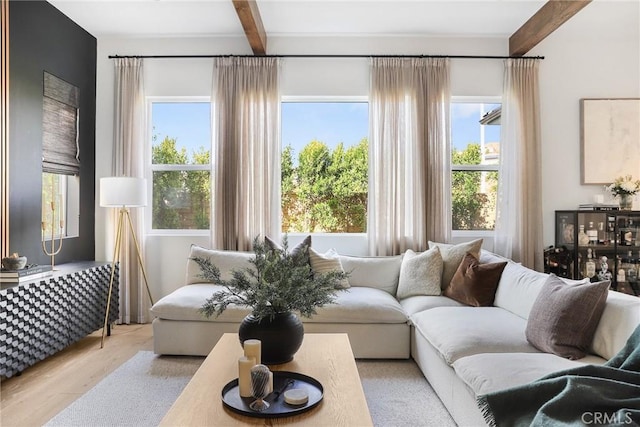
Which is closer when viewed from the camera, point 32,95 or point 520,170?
point 32,95

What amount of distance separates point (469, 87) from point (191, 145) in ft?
9.71

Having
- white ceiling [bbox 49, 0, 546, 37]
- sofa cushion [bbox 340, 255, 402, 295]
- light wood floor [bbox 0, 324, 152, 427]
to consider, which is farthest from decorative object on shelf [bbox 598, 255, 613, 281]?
light wood floor [bbox 0, 324, 152, 427]

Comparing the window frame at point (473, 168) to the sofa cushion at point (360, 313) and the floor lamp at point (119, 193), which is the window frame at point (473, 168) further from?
the floor lamp at point (119, 193)

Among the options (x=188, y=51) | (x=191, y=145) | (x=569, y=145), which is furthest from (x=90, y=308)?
(x=569, y=145)

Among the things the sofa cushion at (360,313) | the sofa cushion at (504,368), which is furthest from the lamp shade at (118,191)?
the sofa cushion at (504,368)

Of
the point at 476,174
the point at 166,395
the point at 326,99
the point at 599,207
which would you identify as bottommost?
the point at 166,395

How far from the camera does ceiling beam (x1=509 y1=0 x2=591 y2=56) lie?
11.2ft

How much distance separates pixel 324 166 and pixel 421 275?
62.4 inches

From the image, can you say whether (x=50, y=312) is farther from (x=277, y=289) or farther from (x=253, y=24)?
(x=253, y=24)

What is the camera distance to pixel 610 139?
4.43 meters

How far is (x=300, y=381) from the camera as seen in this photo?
76.2 inches

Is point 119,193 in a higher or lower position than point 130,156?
lower

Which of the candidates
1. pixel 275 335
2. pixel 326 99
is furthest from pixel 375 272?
pixel 275 335

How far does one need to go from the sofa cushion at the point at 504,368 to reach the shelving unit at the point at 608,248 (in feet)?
7.44
